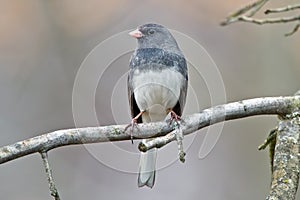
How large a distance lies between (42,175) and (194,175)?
3.36 ft

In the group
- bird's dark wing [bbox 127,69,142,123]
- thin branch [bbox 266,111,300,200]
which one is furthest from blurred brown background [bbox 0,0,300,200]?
thin branch [bbox 266,111,300,200]

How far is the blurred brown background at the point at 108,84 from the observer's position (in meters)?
4.15

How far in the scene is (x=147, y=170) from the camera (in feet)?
9.19

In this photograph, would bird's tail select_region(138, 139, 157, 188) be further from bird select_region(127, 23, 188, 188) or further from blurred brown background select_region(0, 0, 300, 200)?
blurred brown background select_region(0, 0, 300, 200)

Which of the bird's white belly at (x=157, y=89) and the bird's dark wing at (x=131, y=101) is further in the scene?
the bird's dark wing at (x=131, y=101)

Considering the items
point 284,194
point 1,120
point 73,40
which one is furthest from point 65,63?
point 284,194

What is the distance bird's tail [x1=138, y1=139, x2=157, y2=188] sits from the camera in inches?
107

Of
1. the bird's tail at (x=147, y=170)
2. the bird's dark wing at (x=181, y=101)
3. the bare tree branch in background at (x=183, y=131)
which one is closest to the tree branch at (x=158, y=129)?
the bare tree branch in background at (x=183, y=131)

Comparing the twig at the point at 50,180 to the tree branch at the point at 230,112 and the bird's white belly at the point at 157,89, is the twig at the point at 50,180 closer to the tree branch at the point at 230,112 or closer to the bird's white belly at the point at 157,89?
the tree branch at the point at 230,112

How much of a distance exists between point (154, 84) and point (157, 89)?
30mm

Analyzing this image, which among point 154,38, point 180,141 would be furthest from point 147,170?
point 180,141

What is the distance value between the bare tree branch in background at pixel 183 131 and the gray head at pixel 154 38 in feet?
3.19

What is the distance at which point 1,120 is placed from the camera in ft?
14.3

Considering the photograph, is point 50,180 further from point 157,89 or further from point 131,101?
point 131,101
